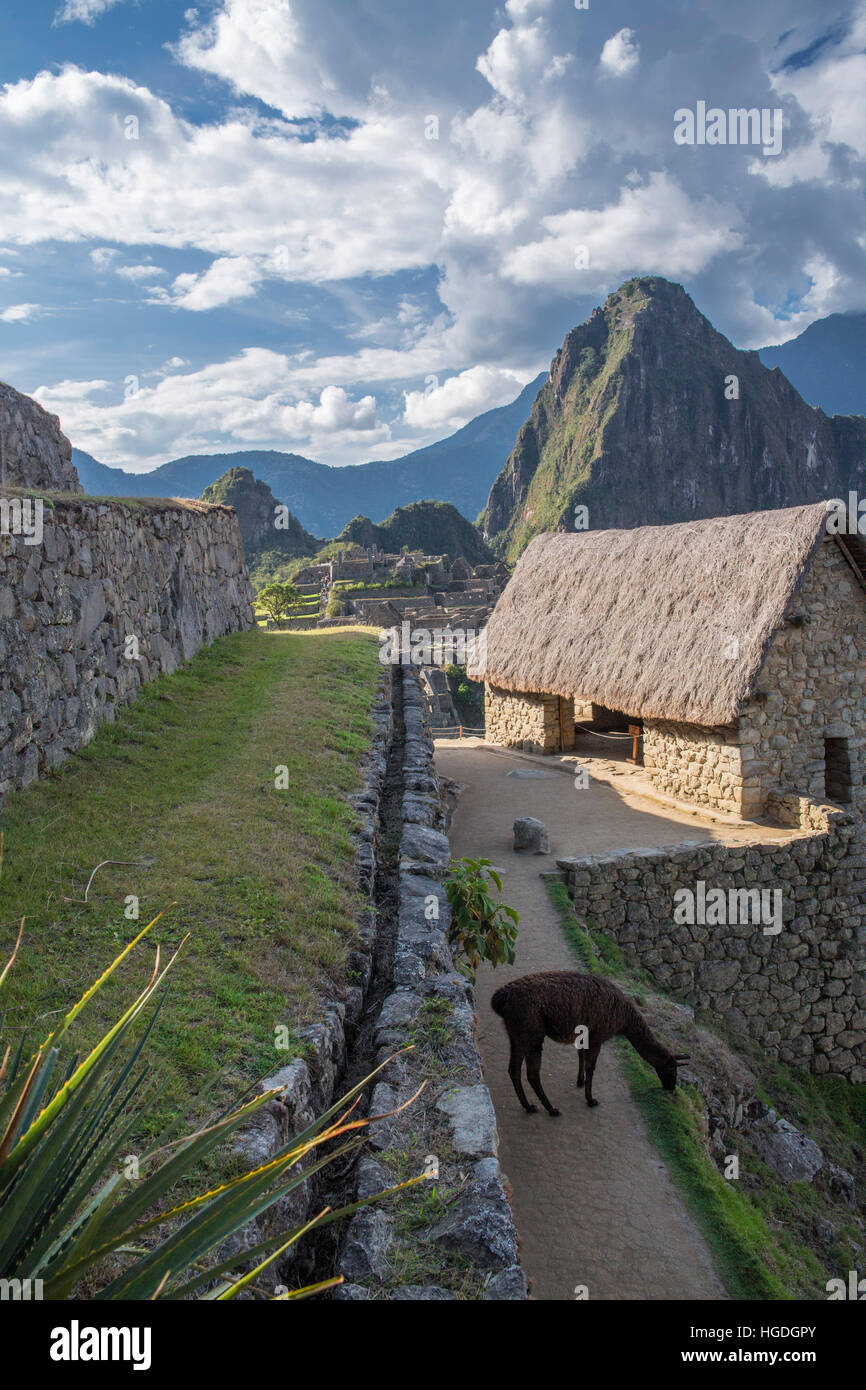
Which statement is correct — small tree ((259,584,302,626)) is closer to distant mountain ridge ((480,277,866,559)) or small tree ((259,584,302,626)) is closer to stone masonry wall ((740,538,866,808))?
stone masonry wall ((740,538,866,808))

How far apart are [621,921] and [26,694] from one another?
6.98 meters

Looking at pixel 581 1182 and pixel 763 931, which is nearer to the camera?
pixel 581 1182

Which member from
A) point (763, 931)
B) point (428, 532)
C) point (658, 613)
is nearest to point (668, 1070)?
point (763, 931)

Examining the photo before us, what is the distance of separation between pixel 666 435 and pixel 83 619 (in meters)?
150

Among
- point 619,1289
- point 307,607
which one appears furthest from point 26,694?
point 307,607

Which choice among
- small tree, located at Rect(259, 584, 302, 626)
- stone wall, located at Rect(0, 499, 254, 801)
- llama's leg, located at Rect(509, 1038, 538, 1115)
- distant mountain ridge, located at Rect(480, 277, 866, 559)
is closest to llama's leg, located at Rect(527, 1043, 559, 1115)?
llama's leg, located at Rect(509, 1038, 538, 1115)

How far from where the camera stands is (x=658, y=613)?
1341 centimetres

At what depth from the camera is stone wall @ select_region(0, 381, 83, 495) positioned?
1184 cm

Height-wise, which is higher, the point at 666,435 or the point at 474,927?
the point at 666,435

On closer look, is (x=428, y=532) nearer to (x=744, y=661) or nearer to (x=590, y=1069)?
(x=744, y=661)

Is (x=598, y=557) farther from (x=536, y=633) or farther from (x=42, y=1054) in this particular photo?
(x=42, y=1054)

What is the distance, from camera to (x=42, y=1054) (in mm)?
2166

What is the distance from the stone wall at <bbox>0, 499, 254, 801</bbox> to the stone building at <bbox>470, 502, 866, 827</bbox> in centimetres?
708

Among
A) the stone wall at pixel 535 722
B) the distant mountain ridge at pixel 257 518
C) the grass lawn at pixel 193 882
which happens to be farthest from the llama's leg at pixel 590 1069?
the distant mountain ridge at pixel 257 518
